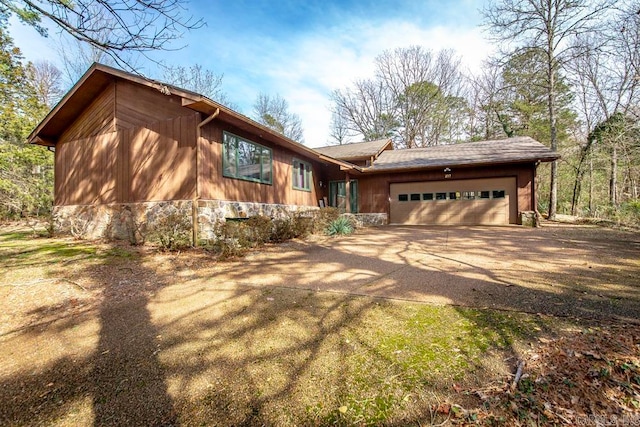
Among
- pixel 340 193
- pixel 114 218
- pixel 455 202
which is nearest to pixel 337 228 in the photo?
pixel 340 193

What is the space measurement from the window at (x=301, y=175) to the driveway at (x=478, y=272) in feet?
17.6

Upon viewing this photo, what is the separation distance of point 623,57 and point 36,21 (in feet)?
48.1

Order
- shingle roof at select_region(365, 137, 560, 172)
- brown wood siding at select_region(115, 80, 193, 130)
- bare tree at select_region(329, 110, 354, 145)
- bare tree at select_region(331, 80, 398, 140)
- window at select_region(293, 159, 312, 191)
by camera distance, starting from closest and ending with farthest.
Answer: brown wood siding at select_region(115, 80, 193, 130)
shingle roof at select_region(365, 137, 560, 172)
window at select_region(293, 159, 312, 191)
bare tree at select_region(331, 80, 398, 140)
bare tree at select_region(329, 110, 354, 145)

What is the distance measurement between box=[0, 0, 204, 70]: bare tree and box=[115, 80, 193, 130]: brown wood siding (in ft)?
11.6

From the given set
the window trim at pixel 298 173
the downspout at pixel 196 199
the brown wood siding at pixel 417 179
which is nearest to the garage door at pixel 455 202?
the brown wood siding at pixel 417 179

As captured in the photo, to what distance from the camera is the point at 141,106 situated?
26.6ft

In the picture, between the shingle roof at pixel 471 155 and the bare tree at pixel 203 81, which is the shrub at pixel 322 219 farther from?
the bare tree at pixel 203 81

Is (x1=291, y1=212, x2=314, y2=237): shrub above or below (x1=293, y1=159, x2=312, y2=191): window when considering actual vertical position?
below

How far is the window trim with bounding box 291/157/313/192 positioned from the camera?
38.6ft

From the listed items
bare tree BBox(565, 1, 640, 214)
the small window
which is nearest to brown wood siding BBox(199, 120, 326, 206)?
the small window

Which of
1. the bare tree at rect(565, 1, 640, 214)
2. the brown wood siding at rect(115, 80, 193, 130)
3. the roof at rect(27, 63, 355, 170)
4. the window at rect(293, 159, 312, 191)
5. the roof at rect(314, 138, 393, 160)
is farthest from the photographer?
the roof at rect(314, 138, 393, 160)

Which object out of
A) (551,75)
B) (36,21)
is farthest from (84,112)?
(551,75)

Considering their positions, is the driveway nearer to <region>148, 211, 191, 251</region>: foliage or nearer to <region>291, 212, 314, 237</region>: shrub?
<region>291, 212, 314, 237</region>: shrub

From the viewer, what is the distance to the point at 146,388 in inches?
75.4
